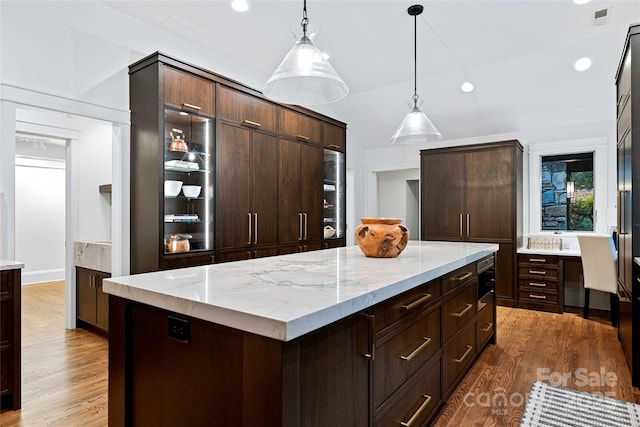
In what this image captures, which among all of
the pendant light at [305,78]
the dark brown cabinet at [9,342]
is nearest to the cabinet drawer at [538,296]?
the pendant light at [305,78]

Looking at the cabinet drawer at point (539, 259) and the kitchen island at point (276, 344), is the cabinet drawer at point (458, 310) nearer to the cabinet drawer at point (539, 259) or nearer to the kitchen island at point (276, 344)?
the kitchen island at point (276, 344)

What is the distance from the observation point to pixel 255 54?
410 centimetres

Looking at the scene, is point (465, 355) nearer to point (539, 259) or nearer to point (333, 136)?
point (539, 259)

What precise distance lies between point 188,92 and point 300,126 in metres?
1.53

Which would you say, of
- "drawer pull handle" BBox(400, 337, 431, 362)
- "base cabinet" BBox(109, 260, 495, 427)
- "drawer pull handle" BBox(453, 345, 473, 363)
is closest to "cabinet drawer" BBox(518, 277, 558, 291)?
"drawer pull handle" BBox(453, 345, 473, 363)


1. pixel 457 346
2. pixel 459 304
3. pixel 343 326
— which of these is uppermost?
pixel 343 326

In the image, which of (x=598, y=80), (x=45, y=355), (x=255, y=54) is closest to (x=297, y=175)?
(x=255, y=54)

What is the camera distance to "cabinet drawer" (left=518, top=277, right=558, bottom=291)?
14.8 ft

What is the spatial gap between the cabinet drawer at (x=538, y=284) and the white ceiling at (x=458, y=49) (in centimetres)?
192

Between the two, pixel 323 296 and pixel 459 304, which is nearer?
pixel 323 296

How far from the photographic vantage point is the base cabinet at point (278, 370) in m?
1.05

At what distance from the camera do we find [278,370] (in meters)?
1.00

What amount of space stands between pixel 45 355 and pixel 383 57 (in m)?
4.47

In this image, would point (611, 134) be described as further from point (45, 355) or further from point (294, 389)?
point (45, 355)
